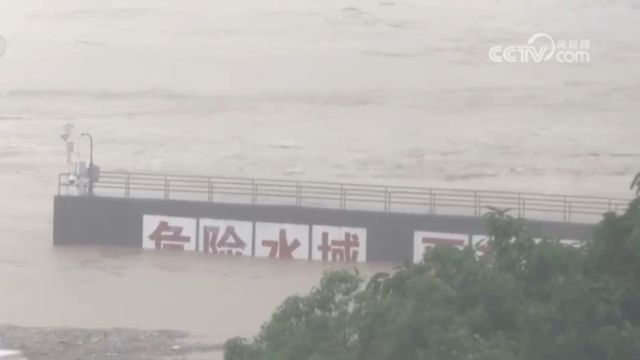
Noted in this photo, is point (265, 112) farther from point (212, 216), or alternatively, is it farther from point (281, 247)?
point (281, 247)

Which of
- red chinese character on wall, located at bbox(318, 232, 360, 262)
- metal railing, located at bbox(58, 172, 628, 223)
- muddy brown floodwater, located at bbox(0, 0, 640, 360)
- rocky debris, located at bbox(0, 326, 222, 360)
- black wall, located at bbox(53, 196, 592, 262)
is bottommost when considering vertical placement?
rocky debris, located at bbox(0, 326, 222, 360)

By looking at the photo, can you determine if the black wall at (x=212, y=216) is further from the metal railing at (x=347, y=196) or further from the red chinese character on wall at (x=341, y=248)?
the metal railing at (x=347, y=196)

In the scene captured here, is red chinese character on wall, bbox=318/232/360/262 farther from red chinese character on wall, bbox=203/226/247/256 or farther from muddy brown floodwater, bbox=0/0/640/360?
red chinese character on wall, bbox=203/226/247/256

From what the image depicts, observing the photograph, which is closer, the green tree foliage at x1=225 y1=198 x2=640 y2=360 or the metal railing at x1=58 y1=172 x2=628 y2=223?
the green tree foliage at x1=225 y1=198 x2=640 y2=360

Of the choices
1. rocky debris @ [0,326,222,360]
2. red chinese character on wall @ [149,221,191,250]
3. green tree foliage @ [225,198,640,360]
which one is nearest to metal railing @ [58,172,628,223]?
red chinese character on wall @ [149,221,191,250]

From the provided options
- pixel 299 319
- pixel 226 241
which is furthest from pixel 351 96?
pixel 299 319
